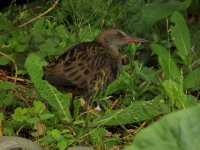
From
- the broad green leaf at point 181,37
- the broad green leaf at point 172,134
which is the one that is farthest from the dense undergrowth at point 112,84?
the broad green leaf at point 172,134

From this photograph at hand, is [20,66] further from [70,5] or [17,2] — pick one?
[17,2]

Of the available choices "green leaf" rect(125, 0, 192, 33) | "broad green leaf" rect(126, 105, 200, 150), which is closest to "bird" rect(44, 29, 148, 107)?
"green leaf" rect(125, 0, 192, 33)

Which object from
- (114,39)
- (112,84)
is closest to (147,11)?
(114,39)

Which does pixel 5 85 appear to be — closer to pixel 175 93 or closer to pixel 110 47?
pixel 110 47

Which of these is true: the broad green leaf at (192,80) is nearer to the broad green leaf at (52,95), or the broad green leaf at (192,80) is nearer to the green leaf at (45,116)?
the broad green leaf at (52,95)

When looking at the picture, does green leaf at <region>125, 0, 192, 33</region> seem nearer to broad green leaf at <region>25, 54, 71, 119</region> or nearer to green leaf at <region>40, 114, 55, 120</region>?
broad green leaf at <region>25, 54, 71, 119</region>

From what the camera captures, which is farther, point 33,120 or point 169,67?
point 169,67
